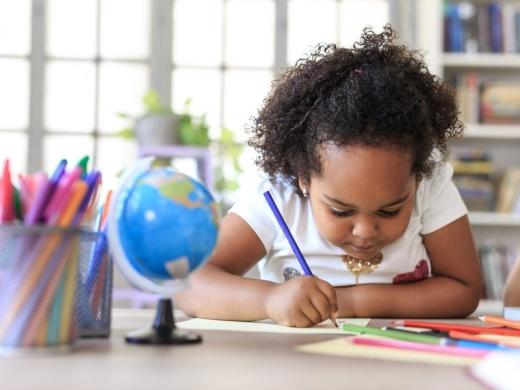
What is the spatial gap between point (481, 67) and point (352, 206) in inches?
110

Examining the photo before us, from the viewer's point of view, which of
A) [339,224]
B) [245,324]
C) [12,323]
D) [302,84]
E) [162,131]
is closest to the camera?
[12,323]

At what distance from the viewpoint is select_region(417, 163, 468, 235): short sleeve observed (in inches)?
55.6

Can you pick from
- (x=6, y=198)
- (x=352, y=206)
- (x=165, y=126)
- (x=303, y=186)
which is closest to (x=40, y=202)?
(x=6, y=198)

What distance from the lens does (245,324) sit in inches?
41.6

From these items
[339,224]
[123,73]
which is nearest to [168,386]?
[339,224]

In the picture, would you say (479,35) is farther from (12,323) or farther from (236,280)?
(12,323)

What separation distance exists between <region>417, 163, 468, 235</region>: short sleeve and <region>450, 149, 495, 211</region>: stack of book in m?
2.22

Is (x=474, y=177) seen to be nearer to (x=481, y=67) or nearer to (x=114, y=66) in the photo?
(x=481, y=67)

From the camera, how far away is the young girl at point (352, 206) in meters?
1.15

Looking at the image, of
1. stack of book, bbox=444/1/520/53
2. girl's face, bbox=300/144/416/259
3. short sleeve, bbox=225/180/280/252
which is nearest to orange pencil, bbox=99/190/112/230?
girl's face, bbox=300/144/416/259

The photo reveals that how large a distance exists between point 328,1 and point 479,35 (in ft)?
2.60

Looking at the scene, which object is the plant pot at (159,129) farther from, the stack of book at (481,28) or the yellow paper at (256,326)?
the yellow paper at (256,326)

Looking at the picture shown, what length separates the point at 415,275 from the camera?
4.61 feet

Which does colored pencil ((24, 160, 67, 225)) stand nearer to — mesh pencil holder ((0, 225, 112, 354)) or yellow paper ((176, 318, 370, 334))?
mesh pencil holder ((0, 225, 112, 354))
